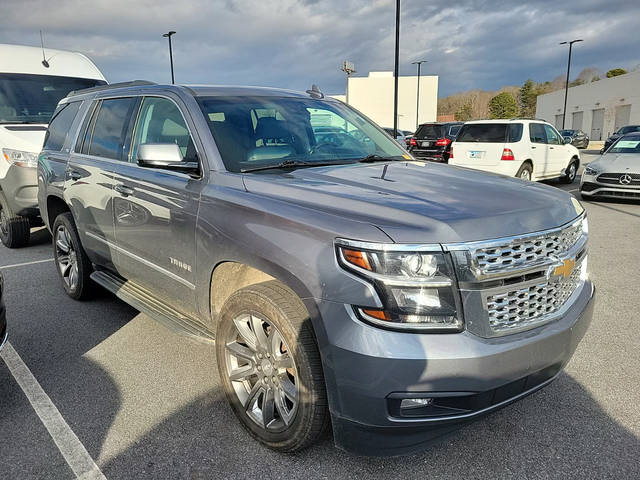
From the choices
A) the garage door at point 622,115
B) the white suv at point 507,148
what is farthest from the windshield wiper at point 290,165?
the garage door at point 622,115

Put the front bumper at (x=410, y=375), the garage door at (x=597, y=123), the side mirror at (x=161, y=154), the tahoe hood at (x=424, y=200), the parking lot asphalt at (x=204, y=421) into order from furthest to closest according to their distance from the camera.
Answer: the garage door at (x=597, y=123) → the side mirror at (x=161, y=154) → the parking lot asphalt at (x=204, y=421) → the tahoe hood at (x=424, y=200) → the front bumper at (x=410, y=375)

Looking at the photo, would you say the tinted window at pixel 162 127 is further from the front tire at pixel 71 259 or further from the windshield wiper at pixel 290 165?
the front tire at pixel 71 259

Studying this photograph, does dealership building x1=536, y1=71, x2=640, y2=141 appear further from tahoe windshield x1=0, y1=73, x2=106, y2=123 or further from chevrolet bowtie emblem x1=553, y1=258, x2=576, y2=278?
chevrolet bowtie emblem x1=553, y1=258, x2=576, y2=278

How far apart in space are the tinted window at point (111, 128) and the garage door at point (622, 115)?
5829 cm

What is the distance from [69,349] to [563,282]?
3.51m

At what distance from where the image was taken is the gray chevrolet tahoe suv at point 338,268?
6.73ft

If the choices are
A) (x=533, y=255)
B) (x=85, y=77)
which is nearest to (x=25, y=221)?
(x=85, y=77)

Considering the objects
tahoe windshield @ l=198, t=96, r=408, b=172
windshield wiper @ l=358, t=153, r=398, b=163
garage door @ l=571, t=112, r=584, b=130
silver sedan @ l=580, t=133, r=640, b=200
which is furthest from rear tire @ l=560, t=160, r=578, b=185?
garage door @ l=571, t=112, r=584, b=130

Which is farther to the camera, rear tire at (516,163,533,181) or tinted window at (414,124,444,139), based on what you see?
tinted window at (414,124,444,139)

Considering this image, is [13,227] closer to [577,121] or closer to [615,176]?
[615,176]

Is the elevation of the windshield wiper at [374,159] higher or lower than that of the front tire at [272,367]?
higher

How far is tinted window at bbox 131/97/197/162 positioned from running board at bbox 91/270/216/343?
1.03m

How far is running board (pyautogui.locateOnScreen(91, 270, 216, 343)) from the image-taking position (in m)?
3.14

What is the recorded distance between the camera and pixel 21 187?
265 inches
